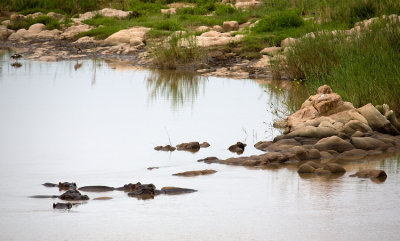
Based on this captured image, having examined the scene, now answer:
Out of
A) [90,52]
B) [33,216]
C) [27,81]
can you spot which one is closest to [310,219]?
[33,216]

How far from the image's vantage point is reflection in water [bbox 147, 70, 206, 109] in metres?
15.7

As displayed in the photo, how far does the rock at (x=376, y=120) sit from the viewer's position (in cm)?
1051

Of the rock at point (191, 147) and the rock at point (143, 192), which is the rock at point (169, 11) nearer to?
the rock at point (191, 147)

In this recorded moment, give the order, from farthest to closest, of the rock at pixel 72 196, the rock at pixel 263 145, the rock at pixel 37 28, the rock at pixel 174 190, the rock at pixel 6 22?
the rock at pixel 6 22
the rock at pixel 37 28
the rock at pixel 263 145
the rock at pixel 174 190
the rock at pixel 72 196

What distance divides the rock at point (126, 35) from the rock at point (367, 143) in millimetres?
14631

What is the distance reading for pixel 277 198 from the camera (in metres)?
7.57

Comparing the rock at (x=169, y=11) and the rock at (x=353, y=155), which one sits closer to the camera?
the rock at (x=353, y=155)

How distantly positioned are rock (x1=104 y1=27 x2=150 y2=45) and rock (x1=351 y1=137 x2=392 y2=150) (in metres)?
14.6

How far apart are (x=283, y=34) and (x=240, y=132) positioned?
31.1 feet

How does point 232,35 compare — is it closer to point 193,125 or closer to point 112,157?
point 193,125

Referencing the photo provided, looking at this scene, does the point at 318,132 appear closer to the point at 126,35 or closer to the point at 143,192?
the point at 143,192

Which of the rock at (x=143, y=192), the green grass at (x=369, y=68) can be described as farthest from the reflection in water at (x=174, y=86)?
the rock at (x=143, y=192)

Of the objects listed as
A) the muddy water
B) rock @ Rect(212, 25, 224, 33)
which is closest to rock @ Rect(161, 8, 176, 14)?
rock @ Rect(212, 25, 224, 33)

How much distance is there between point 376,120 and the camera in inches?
414
